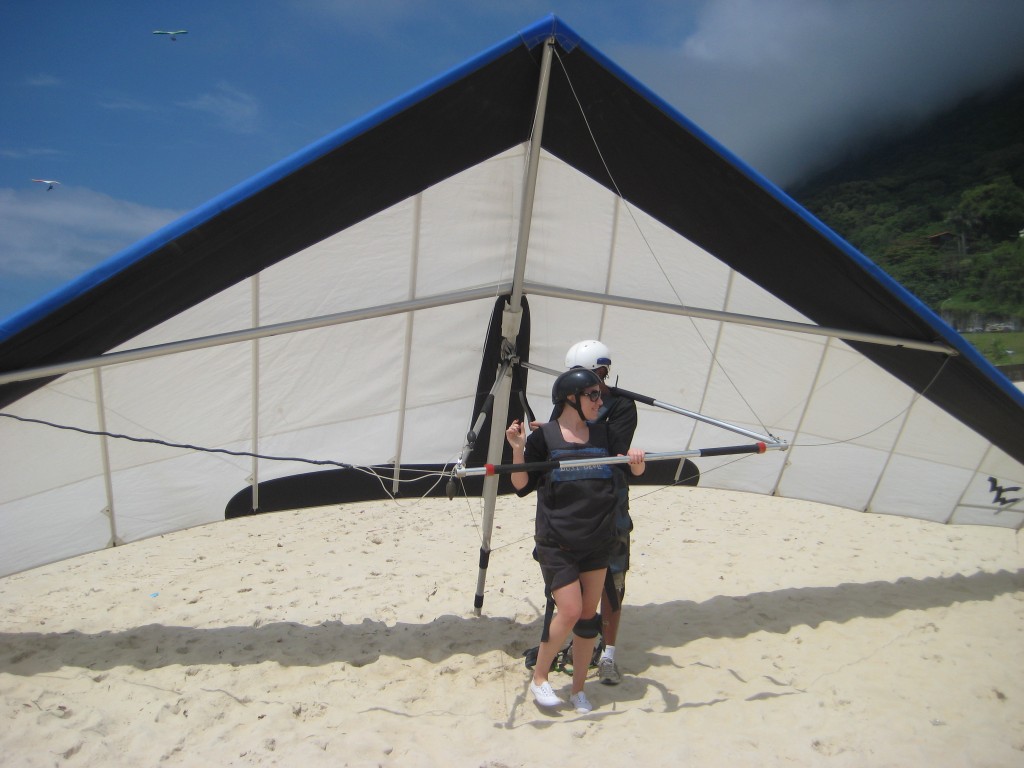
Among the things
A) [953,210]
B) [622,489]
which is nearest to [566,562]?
[622,489]

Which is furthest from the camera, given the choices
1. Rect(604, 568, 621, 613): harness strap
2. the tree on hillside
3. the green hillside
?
the tree on hillside

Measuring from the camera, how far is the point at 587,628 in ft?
8.98

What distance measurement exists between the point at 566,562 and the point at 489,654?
1.05 metres

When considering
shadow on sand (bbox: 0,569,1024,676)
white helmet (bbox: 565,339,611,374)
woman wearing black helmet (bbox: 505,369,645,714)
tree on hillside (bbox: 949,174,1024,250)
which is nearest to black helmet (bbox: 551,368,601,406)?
woman wearing black helmet (bbox: 505,369,645,714)

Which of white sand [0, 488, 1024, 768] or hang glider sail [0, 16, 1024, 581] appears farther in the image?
hang glider sail [0, 16, 1024, 581]

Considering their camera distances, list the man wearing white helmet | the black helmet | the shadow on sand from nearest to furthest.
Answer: the black helmet → the man wearing white helmet → the shadow on sand

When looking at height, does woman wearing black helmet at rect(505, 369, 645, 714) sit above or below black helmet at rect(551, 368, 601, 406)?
below

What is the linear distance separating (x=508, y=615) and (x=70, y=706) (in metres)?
2.11

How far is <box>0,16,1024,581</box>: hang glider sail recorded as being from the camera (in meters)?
2.73

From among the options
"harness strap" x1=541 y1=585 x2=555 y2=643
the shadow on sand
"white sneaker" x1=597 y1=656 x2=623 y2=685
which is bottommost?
the shadow on sand

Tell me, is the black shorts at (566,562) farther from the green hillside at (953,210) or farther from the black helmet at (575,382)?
the green hillside at (953,210)

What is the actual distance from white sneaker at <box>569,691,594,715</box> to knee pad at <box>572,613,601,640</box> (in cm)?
27

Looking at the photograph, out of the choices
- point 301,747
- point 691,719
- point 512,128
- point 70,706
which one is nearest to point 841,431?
point 691,719

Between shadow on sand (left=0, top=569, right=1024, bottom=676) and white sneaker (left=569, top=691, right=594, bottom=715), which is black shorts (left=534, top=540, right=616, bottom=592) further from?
shadow on sand (left=0, top=569, right=1024, bottom=676)
